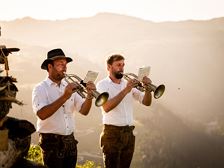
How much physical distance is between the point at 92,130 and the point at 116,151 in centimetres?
13805

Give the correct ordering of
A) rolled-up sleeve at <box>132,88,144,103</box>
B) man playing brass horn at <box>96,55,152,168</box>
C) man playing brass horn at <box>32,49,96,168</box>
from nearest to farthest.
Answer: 1. man playing brass horn at <box>32,49,96,168</box>
2. man playing brass horn at <box>96,55,152,168</box>
3. rolled-up sleeve at <box>132,88,144,103</box>

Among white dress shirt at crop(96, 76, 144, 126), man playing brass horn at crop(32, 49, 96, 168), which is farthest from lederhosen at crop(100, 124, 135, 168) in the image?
man playing brass horn at crop(32, 49, 96, 168)

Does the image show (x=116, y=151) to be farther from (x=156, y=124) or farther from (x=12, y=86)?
(x=156, y=124)

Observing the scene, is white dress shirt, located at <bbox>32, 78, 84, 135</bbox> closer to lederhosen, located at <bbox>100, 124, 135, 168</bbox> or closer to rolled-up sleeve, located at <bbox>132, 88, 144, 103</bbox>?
lederhosen, located at <bbox>100, 124, 135, 168</bbox>

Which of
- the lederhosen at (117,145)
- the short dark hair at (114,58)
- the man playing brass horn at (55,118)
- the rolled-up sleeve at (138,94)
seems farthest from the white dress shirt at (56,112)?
the rolled-up sleeve at (138,94)

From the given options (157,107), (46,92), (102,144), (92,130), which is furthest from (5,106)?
(157,107)

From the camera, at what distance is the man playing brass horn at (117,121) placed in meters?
7.16

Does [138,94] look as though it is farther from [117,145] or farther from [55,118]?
[55,118]

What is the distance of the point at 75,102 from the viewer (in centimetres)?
651

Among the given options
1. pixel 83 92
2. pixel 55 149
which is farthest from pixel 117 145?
pixel 55 149

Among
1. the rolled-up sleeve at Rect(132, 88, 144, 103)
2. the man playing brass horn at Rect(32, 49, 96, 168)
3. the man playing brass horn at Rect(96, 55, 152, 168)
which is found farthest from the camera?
the rolled-up sleeve at Rect(132, 88, 144, 103)

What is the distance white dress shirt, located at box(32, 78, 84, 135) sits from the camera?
599 cm

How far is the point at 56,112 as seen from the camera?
6094 mm

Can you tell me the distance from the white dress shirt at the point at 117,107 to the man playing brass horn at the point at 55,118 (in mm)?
1170
